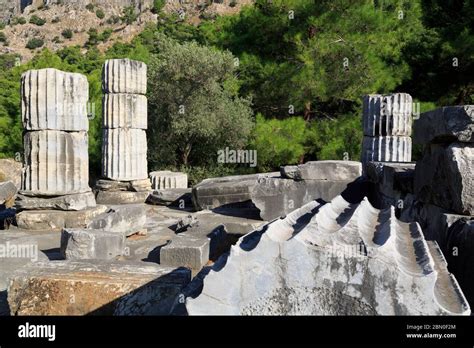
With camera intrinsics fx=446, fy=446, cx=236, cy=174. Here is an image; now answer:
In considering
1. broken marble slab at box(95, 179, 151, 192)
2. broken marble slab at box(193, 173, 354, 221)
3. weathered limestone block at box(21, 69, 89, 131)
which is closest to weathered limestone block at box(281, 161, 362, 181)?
broken marble slab at box(193, 173, 354, 221)

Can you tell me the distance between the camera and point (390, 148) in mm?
8383

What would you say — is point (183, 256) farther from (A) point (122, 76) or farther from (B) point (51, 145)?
(A) point (122, 76)

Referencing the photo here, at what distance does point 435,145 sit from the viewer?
3570mm

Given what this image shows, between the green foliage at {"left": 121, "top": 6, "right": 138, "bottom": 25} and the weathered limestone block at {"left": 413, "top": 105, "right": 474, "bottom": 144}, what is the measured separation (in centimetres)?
6769

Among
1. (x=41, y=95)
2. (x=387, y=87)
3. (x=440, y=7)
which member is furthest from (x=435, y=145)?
(x=440, y=7)

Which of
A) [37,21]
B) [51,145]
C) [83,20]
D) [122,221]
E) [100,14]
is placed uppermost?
[100,14]

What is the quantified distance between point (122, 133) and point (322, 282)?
8.37m

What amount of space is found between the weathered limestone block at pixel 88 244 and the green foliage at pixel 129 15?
66.4m

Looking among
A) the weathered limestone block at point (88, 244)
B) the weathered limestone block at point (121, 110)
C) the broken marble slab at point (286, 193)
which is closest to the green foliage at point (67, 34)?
the weathered limestone block at point (121, 110)

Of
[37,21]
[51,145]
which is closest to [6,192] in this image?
[51,145]

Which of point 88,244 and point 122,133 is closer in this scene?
point 88,244
